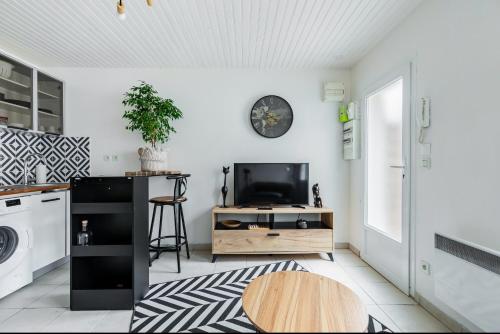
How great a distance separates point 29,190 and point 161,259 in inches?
56.2

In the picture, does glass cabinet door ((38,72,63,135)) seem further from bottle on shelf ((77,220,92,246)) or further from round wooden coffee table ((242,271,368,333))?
round wooden coffee table ((242,271,368,333))

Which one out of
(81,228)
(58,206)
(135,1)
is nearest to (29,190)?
(58,206)

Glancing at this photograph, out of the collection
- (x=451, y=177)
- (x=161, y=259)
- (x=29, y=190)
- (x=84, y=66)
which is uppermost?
(x=84, y=66)

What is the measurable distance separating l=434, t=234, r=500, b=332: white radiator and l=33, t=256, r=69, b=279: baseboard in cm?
320

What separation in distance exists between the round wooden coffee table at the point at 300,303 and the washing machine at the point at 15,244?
6.82ft

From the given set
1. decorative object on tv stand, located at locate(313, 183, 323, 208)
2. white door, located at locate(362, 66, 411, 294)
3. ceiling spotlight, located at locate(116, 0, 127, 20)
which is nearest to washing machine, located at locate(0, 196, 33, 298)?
ceiling spotlight, located at locate(116, 0, 127, 20)

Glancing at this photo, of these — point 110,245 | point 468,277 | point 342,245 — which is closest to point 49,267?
point 110,245

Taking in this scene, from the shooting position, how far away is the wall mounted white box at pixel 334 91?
128 inches

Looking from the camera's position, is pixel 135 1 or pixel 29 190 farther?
pixel 29 190

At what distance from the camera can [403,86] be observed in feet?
7.20

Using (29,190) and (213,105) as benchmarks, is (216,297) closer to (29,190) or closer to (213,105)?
(29,190)

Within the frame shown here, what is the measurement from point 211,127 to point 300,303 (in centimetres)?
268

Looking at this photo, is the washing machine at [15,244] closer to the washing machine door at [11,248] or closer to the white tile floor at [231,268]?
the washing machine door at [11,248]

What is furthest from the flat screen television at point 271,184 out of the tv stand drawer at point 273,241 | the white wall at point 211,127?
the tv stand drawer at point 273,241
